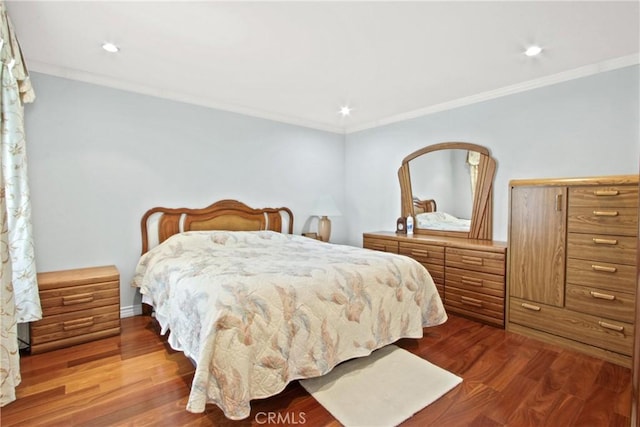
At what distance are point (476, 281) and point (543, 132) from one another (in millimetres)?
1576

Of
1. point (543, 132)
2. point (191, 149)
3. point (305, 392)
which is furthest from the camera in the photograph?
point (191, 149)

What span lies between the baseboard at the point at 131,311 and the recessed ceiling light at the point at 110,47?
237 cm

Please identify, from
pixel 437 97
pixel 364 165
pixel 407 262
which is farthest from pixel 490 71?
pixel 364 165

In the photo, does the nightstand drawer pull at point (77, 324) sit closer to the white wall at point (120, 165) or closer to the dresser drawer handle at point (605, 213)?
the white wall at point (120, 165)

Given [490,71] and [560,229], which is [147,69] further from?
[560,229]

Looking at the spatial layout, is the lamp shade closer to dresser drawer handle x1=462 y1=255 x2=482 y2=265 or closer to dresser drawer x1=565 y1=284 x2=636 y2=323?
dresser drawer handle x1=462 y1=255 x2=482 y2=265

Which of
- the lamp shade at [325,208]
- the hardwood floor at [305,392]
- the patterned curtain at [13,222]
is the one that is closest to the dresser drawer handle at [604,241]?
the hardwood floor at [305,392]

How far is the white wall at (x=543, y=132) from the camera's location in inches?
102

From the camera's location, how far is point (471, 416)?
172 cm

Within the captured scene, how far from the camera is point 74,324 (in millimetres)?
2529

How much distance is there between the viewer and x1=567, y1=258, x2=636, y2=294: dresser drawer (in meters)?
2.23

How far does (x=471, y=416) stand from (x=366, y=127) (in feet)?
12.6

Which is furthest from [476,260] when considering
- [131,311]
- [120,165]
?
[120,165]

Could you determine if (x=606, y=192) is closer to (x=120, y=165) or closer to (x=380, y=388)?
(x=380, y=388)
